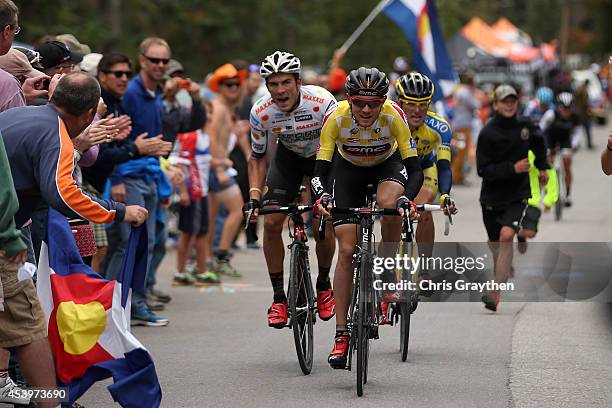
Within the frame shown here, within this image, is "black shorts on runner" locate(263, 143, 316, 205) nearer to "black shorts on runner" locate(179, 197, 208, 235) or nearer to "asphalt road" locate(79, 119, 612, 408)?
"asphalt road" locate(79, 119, 612, 408)

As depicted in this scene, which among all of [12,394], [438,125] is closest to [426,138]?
[438,125]

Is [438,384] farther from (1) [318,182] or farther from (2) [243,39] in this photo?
(2) [243,39]

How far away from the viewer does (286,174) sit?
31.2 ft

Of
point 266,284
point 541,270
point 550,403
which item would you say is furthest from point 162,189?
point 550,403

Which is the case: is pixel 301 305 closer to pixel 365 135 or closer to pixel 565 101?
pixel 365 135

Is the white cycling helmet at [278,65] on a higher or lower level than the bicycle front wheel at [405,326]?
higher

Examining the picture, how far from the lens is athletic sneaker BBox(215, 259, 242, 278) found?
14492 mm

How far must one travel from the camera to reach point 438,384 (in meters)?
8.35

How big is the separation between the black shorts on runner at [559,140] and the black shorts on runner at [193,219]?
28.1ft

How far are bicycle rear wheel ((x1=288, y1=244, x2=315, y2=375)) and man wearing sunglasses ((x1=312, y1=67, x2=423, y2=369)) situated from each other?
39cm

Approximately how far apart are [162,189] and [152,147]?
120cm

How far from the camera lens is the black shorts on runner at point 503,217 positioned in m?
12.0

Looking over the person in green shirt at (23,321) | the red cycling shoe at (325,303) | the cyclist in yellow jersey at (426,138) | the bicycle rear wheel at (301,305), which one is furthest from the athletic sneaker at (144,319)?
the person in green shirt at (23,321)

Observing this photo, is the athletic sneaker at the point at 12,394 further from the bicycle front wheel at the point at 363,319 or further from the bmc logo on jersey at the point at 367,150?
the bmc logo on jersey at the point at 367,150
